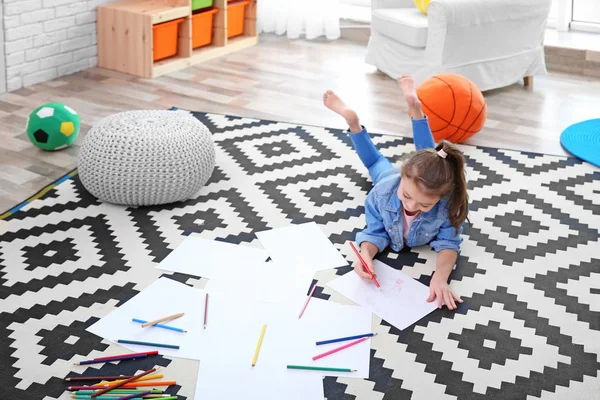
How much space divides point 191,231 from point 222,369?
A: 662 millimetres

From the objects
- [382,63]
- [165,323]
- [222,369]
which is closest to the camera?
[222,369]

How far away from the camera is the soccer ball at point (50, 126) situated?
2.65m

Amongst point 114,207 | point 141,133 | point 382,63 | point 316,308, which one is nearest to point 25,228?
point 114,207

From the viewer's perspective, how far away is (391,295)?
1.89 metres

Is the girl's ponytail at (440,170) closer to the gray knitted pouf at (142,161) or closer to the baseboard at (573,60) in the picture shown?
the gray knitted pouf at (142,161)

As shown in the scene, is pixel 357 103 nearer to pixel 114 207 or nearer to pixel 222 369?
pixel 114 207

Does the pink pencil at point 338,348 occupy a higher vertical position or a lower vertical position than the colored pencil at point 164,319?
lower

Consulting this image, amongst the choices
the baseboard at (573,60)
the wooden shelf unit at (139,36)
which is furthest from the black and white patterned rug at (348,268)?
the baseboard at (573,60)

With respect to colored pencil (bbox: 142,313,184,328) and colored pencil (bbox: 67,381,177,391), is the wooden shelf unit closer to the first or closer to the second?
colored pencil (bbox: 142,313,184,328)

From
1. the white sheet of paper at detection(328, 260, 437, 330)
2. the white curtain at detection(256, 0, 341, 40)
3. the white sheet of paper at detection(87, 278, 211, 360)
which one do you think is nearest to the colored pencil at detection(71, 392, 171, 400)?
the white sheet of paper at detection(87, 278, 211, 360)

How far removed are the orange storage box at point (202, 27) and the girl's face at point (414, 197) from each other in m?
2.27

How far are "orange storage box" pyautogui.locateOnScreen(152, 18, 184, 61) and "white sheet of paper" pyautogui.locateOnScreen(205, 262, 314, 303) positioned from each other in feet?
6.36

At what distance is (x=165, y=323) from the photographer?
68.9 inches

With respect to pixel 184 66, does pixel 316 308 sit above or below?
below
